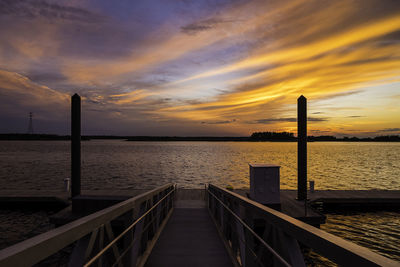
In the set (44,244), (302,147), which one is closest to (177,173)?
(302,147)

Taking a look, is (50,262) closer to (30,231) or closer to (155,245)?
(30,231)

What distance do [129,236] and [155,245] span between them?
57.6 inches

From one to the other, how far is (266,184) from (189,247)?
591cm

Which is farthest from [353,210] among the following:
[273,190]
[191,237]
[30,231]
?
[30,231]

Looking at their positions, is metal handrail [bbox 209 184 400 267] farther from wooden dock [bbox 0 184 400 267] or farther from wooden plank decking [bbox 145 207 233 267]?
wooden plank decking [bbox 145 207 233 267]

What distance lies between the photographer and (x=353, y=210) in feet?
45.2

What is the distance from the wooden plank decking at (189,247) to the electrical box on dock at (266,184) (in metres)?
3.71

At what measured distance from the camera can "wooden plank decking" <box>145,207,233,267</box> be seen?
3.73m

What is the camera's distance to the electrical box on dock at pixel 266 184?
31.3 ft

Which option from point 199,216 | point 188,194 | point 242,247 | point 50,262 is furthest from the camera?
point 188,194

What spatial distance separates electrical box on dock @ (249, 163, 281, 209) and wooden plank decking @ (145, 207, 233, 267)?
12.2 ft

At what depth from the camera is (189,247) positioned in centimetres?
437

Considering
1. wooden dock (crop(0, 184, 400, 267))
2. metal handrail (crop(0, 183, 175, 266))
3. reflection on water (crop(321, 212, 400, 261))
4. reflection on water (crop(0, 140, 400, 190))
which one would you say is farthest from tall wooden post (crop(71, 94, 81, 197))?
reflection on water (crop(0, 140, 400, 190))

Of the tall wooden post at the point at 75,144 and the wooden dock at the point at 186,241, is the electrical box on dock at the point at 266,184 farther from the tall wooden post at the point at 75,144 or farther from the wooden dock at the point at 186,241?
the tall wooden post at the point at 75,144
